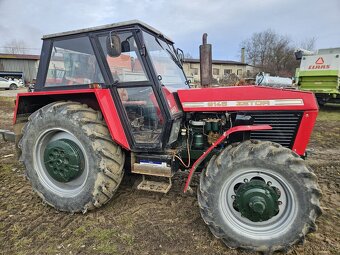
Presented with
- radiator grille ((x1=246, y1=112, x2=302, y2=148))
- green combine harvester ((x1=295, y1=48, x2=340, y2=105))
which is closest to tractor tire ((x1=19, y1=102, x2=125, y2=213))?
→ radiator grille ((x1=246, y1=112, x2=302, y2=148))

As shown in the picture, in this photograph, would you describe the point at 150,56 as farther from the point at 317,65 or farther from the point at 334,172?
the point at 317,65

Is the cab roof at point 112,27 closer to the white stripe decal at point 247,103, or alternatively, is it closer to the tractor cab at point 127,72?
the tractor cab at point 127,72

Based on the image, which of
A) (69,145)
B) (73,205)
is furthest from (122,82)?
(73,205)

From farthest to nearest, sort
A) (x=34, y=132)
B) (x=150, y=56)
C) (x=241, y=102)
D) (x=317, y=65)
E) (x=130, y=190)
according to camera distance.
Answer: (x=317, y=65) < (x=130, y=190) < (x=34, y=132) < (x=150, y=56) < (x=241, y=102)

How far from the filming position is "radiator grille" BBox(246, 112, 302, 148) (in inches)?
108

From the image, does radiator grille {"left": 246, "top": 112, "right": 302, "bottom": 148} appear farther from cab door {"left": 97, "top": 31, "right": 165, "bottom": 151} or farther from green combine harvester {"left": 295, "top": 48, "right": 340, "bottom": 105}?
green combine harvester {"left": 295, "top": 48, "right": 340, "bottom": 105}

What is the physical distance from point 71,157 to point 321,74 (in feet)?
36.8

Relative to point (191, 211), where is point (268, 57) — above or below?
below

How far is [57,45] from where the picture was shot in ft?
10.9

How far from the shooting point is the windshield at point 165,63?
3.08 metres

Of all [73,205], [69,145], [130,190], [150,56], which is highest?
[150,56]

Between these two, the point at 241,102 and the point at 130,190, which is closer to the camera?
the point at 241,102

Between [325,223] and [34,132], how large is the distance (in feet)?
11.4

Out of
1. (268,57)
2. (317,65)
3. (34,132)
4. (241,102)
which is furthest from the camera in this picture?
(268,57)
